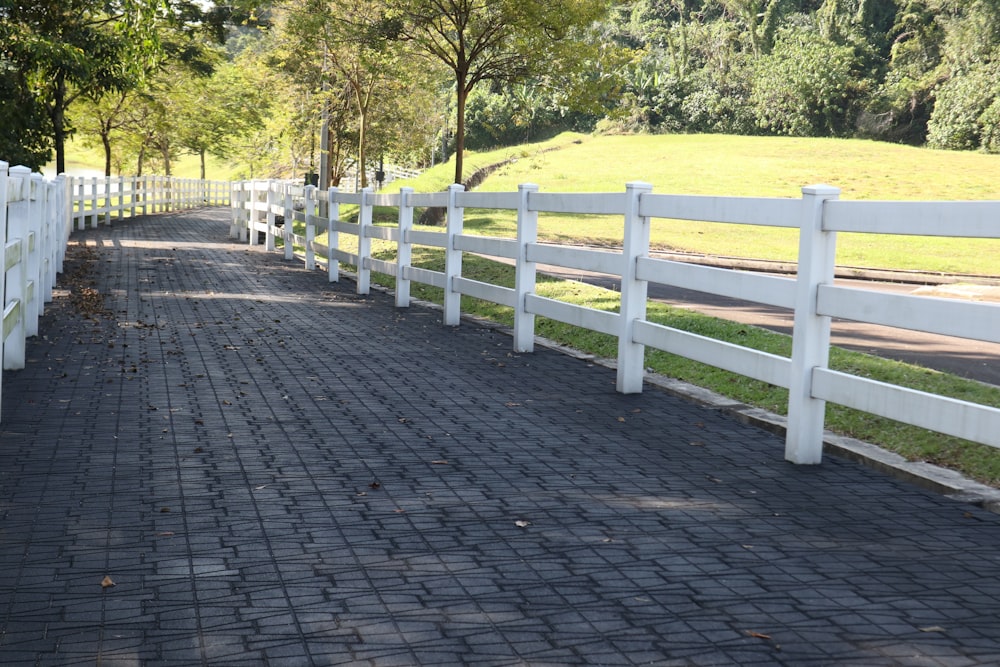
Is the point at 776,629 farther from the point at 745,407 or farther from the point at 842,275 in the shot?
the point at 842,275

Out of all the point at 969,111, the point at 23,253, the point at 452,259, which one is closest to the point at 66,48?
the point at 452,259

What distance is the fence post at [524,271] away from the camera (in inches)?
405

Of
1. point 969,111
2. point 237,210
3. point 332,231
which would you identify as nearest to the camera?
point 332,231

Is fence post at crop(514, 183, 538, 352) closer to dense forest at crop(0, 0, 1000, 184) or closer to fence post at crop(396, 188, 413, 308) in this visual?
fence post at crop(396, 188, 413, 308)

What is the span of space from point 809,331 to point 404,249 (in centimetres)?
819

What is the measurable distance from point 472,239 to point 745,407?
4.83m

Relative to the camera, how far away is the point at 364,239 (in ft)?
51.2

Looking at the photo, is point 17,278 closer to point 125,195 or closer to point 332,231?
point 332,231

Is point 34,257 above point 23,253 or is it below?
below

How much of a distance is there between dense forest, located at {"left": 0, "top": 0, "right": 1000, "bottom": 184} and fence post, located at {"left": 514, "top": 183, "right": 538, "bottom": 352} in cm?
705

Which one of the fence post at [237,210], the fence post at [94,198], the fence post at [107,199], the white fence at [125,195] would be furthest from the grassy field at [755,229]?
the fence post at [107,199]

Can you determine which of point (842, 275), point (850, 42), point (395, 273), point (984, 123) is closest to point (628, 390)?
point (395, 273)

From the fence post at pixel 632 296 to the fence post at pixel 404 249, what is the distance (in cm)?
560

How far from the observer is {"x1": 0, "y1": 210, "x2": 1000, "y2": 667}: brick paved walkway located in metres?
3.55
